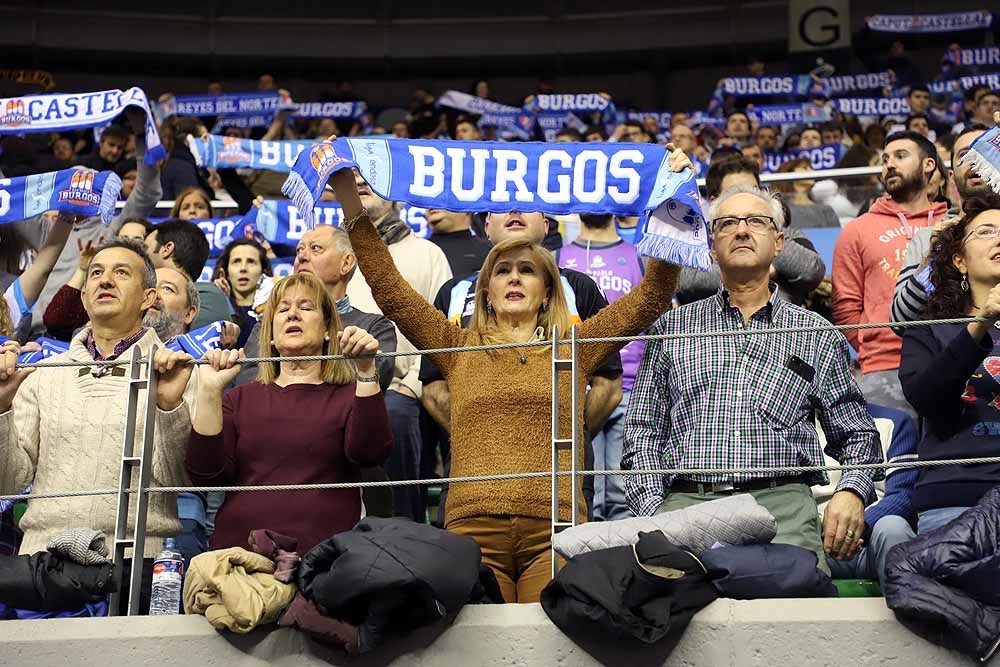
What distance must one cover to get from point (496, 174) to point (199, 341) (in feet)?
4.42

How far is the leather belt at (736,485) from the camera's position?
16.4 feet

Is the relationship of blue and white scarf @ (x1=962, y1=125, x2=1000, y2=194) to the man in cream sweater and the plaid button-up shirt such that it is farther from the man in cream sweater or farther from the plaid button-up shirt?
the man in cream sweater

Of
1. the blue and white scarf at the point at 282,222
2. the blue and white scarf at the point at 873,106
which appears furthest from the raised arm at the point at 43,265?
the blue and white scarf at the point at 873,106

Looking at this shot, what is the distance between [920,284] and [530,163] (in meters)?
1.47

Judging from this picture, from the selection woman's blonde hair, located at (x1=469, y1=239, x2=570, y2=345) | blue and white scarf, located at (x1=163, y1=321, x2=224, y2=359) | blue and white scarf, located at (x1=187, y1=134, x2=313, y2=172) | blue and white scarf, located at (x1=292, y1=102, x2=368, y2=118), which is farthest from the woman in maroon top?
blue and white scarf, located at (x1=292, y1=102, x2=368, y2=118)

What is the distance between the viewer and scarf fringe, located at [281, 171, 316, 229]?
5.64m

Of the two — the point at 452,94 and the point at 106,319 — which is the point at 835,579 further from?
the point at 452,94

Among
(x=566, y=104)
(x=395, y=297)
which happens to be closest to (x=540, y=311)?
(x=395, y=297)

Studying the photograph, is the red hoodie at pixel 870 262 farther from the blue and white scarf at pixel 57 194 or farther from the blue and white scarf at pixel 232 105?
the blue and white scarf at pixel 232 105

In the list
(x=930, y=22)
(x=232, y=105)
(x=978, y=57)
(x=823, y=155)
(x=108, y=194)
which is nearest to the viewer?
(x=108, y=194)

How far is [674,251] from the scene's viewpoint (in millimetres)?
5359

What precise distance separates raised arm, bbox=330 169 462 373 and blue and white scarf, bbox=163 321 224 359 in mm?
813

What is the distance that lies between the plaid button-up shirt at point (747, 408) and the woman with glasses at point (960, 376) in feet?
0.71

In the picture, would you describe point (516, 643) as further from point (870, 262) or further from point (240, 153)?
point (240, 153)
